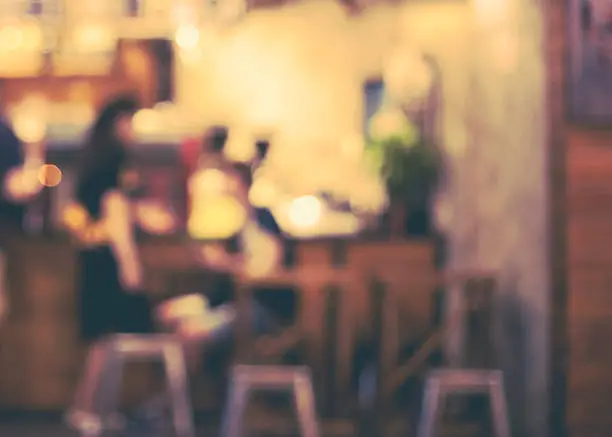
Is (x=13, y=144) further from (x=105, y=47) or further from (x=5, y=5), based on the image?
(x=5, y=5)

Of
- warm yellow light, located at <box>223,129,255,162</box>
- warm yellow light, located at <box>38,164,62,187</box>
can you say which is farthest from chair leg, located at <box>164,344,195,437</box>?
warm yellow light, located at <box>223,129,255,162</box>

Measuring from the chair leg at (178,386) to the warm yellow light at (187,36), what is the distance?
2802 millimetres

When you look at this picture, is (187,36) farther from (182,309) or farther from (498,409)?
(498,409)

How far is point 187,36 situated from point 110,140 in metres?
2.40

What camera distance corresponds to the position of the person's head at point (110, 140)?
175 inches

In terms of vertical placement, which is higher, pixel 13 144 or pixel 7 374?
pixel 13 144

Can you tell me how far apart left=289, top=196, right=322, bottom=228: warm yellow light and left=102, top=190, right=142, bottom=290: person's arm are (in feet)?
4.54

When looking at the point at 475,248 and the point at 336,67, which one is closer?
the point at 475,248

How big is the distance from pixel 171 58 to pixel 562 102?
14.1 ft

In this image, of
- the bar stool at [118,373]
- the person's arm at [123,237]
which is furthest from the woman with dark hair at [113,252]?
the bar stool at [118,373]

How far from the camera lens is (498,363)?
15.2 feet

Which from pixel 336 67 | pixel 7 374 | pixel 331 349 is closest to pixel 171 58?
pixel 336 67

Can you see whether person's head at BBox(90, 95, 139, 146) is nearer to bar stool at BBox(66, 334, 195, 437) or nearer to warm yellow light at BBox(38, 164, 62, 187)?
bar stool at BBox(66, 334, 195, 437)

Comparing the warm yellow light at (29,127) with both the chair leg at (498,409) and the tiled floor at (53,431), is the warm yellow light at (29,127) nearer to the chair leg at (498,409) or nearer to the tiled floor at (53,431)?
the tiled floor at (53,431)
